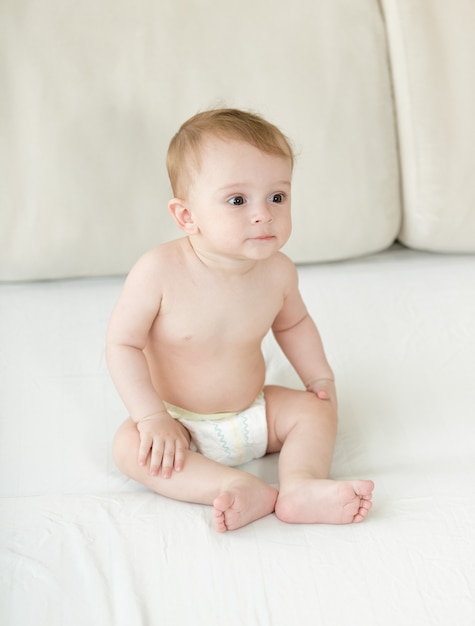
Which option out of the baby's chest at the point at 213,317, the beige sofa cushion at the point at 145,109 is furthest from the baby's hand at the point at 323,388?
the beige sofa cushion at the point at 145,109

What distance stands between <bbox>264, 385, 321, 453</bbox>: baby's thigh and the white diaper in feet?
0.04

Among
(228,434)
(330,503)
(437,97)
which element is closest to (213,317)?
(228,434)

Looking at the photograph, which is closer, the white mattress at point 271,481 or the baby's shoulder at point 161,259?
Result: the white mattress at point 271,481

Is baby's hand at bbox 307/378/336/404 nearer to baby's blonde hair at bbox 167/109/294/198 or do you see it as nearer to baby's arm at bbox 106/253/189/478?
baby's arm at bbox 106/253/189/478

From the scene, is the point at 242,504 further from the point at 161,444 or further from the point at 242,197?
the point at 242,197

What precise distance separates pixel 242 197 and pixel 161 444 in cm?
32

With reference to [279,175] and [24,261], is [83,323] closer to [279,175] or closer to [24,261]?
[24,261]

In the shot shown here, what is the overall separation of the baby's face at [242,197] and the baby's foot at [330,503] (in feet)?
0.93

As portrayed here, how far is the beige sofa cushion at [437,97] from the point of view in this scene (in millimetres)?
1623

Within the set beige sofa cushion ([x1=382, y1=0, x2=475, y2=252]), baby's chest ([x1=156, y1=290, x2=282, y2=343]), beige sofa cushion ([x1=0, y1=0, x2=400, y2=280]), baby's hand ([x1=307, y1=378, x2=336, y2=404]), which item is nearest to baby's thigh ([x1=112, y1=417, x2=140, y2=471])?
baby's chest ([x1=156, y1=290, x2=282, y2=343])

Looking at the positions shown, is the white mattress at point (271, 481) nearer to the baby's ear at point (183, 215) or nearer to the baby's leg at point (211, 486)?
the baby's leg at point (211, 486)

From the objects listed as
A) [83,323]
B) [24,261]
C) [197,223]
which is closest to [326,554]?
[197,223]

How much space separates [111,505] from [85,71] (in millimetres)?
771

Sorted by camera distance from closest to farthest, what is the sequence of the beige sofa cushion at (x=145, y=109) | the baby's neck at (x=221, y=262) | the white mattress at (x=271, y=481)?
the white mattress at (x=271, y=481) → the baby's neck at (x=221, y=262) → the beige sofa cushion at (x=145, y=109)
